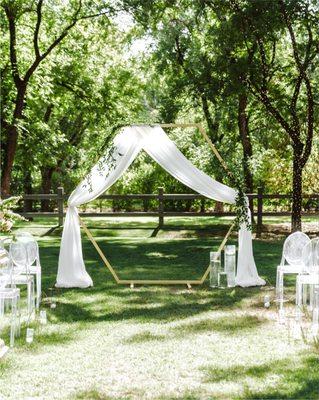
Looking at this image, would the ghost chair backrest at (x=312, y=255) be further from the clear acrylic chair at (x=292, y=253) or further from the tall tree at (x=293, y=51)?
the tall tree at (x=293, y=51)

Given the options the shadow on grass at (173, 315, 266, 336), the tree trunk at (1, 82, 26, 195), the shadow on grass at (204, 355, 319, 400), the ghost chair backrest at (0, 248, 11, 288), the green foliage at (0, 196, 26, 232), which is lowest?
the shadow on grass at (204, 355, 319, 400)

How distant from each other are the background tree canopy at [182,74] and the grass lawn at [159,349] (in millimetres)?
4871

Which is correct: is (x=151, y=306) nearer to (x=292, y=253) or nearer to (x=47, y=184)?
(x=292, y=253)

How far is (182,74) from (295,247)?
917 cm

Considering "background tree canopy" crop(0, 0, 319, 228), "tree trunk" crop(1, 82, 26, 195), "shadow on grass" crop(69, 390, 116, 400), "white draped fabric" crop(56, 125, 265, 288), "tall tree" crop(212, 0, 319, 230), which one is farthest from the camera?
"tree trunk" crop(1, 82, 26, 195)

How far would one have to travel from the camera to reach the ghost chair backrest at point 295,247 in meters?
7.41

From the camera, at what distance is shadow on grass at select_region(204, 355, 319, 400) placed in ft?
14.3

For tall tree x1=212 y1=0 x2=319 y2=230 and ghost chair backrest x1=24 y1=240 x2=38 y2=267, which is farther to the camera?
tall tree x1=212 y1=0 x2=319 y2=230

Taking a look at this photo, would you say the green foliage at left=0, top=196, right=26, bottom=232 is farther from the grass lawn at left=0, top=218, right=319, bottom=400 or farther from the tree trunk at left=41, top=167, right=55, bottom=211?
the tree trunk at left=41, top=167, right=55, bottom=211

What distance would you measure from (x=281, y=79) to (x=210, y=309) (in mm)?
9067

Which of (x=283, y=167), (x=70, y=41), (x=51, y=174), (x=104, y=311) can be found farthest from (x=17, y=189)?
(x=104, y=311)

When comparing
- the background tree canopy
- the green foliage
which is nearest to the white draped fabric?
the green foliage

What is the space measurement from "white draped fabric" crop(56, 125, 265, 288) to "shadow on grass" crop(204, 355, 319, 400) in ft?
11.2

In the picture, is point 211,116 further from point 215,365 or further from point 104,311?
point 215,365
